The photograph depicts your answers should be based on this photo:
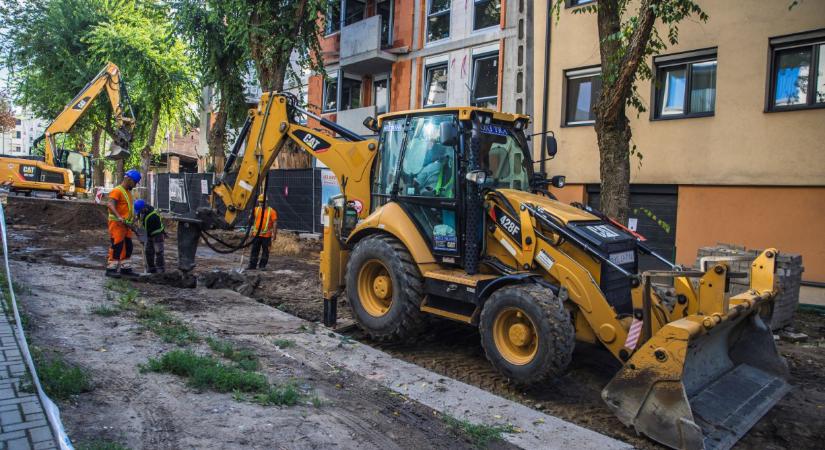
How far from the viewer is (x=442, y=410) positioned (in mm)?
4762

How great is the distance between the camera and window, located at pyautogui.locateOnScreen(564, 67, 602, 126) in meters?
13.3

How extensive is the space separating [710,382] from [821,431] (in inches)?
35.2

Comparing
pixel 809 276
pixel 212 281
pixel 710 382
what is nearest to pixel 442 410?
pixel 710 382

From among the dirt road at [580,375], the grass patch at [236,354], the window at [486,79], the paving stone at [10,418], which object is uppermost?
the window at [486,79]

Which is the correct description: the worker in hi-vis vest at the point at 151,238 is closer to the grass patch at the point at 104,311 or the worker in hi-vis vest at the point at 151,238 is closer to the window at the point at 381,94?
the grass patch at the point at 104,311

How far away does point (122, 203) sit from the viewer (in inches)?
358

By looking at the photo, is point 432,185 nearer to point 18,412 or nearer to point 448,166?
point 448,166

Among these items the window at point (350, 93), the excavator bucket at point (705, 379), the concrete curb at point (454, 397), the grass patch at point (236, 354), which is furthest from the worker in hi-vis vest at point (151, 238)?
the window at point (350, 93)

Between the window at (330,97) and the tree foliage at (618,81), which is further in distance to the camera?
the window at (330,97)

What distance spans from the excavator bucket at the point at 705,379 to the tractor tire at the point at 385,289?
88.6 inches

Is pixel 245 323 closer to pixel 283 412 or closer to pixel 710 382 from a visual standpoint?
pixel 283 412

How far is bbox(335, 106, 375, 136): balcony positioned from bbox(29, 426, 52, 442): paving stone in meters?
16.3

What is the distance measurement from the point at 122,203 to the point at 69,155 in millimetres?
22218

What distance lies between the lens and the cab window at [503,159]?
6.11 meters
